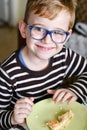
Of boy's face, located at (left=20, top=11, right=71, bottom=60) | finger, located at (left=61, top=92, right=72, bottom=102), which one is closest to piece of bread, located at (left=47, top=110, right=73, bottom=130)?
finger, located at (left=61, top=92, right=72, bottom=102)

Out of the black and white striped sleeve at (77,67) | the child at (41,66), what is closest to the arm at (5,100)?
the child at (41,66)

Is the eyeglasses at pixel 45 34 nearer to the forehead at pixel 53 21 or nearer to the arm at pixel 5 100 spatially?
the forehead at pixel 53 21

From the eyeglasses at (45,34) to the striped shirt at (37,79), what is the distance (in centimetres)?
14

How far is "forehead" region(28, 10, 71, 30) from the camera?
938mm

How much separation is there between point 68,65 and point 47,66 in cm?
10

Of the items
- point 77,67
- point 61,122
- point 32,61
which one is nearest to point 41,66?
point 32,61

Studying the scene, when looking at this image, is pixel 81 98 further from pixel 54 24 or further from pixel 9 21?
pixel 9 21

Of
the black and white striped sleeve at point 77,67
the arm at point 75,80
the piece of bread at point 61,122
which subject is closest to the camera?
the piece of bread at point 61,122

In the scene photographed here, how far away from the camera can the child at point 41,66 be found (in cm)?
94

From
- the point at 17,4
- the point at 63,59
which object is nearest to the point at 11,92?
the point at 63,59

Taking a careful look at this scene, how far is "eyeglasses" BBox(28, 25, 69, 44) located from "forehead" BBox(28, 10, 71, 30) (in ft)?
0.05

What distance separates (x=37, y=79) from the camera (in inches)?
42.5

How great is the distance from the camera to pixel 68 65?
115 centimetres

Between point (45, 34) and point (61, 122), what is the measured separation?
29cm
